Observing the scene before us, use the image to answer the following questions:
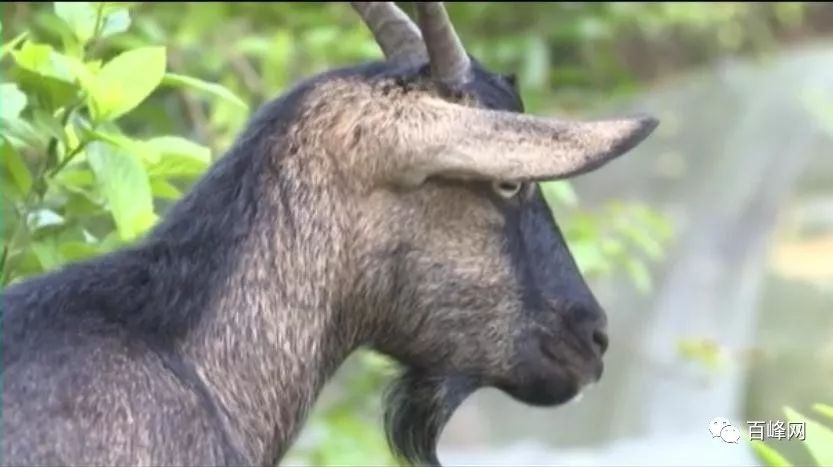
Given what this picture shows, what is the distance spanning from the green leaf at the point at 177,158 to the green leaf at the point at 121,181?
17 centimetres

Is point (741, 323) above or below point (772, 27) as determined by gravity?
below

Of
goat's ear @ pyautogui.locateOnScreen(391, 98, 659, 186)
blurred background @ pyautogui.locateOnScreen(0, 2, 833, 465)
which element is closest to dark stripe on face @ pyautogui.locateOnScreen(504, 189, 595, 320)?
goat's ear @ pyautogui.locateOnScreen(391, 98, 659, 186)

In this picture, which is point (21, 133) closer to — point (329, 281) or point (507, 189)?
point (329, 281)

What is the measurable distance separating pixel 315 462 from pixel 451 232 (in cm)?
143

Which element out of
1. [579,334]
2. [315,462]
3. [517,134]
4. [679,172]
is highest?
[517,134]

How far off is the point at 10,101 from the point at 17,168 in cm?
31

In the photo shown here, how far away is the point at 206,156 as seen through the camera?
10.3ft

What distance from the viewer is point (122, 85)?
2.91 meters

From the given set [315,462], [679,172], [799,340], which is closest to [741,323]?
[799,340]

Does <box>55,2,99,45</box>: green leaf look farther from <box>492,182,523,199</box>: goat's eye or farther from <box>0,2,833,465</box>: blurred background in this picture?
<box>492,182,523,199</box>: goat's eye

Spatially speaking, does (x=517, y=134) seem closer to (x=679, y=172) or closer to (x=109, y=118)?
(x=109, y=118)

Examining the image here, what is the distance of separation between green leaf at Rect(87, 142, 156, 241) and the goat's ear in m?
0.45

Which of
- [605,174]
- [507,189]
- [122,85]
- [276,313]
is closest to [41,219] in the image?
[122,85]

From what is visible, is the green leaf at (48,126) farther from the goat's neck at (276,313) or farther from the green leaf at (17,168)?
the goat's neck at (276,313)
